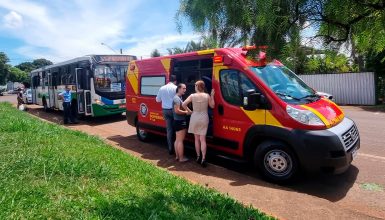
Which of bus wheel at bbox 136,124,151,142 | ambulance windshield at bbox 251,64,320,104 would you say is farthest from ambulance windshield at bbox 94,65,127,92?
ambulance windshield at bbox 251,64,320,104

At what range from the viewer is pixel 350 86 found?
1919 cm

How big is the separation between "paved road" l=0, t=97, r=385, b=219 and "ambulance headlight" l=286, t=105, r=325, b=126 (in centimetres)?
110

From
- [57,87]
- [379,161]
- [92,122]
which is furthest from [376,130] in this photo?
[57,87]

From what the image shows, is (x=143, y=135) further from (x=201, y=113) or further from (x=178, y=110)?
(x=201, y=113)

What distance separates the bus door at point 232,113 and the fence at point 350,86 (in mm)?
12443

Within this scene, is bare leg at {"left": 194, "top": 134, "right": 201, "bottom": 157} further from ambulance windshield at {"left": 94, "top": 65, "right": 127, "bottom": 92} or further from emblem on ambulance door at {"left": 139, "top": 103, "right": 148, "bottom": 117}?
ambulance windshield at {"left": 94, "top": 65, "right": 127, "bottom": 92}

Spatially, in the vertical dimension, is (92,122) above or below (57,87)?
below

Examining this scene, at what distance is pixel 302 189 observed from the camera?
220 inches

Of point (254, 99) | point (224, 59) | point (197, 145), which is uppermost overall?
point (224, 59)

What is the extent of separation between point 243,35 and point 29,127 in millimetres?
8588

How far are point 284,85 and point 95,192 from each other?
3.84m

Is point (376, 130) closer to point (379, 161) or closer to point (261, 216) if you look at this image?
point (379, 161)

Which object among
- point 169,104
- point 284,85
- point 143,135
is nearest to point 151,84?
point 169,104

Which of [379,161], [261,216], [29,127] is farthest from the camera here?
[29,127]
